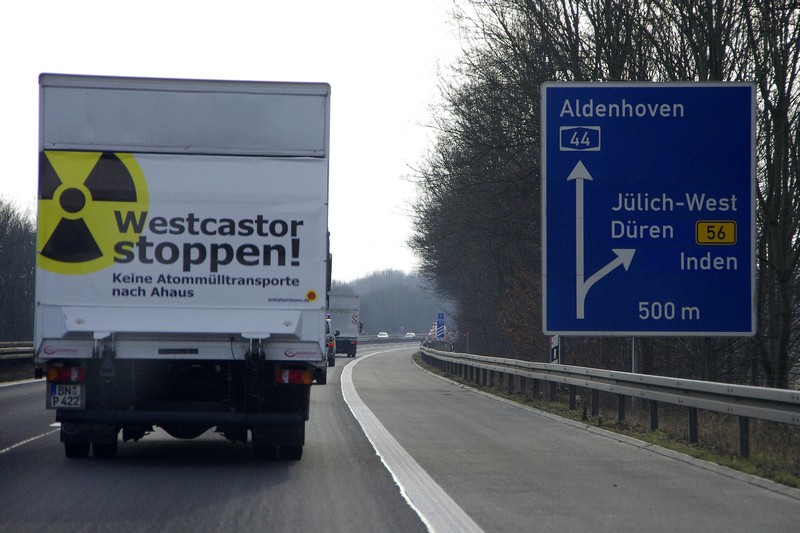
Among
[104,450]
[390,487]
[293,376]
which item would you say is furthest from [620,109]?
[104,450]

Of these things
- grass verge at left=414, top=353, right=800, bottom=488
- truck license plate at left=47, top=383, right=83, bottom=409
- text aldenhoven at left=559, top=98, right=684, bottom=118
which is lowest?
grass verge at left=414, top=353, right=800, bottom=488

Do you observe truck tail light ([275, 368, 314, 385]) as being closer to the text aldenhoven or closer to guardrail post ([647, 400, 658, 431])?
guardrail post ([647, 400, 658, 431])

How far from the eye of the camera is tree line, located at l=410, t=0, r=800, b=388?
18375 mm

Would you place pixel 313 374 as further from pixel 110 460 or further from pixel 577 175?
pixel 577 175

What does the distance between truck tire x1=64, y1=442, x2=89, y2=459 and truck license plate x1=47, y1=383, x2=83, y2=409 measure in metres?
0.84

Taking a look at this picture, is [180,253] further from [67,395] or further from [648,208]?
[648,208]

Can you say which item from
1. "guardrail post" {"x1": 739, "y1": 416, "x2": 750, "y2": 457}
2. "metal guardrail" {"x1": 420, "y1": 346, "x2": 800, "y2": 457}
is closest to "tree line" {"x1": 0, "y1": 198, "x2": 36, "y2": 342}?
"metal guardrail" {"x1": 420, "y1": 346, "x2": 800, "y2": 457}

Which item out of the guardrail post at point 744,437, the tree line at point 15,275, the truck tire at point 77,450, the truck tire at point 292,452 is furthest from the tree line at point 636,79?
the tree line at point 15,275

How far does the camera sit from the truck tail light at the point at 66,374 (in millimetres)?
9930

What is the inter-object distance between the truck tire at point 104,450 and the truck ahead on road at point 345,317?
46.5 m

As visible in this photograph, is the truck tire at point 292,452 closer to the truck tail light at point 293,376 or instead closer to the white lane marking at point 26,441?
the truck tail light at point 293,376

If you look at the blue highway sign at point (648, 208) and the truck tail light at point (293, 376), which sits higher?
the blue highway sign at point (648, 208)

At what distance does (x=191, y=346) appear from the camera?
9.98 m

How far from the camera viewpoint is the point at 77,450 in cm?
1067
